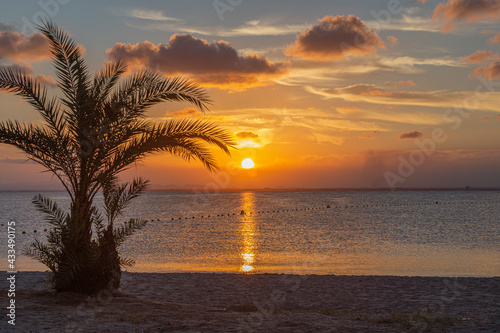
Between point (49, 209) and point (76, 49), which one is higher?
point (76, 49)

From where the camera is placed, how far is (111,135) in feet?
35.3

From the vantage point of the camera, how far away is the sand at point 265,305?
8.45m

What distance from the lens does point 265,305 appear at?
40.2 feet

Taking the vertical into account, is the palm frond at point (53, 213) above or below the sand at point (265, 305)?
above

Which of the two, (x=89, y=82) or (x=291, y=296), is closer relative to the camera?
(x=89, y=82)

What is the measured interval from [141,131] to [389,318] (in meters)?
7.34

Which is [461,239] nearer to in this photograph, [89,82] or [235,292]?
[235,292]

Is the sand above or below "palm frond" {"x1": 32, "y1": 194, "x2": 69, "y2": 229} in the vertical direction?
below

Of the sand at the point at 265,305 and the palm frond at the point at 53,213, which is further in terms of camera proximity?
the palm frond at the point at 53,213

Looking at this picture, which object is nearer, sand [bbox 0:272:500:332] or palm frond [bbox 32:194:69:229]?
sand [bbox 0:272:500:332]

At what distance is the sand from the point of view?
27.7ft

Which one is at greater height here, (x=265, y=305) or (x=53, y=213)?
(x=53, y=213)

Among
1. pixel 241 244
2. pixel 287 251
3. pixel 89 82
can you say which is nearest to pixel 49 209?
pixel 89 82

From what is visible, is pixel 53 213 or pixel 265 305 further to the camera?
pixel 265 305
